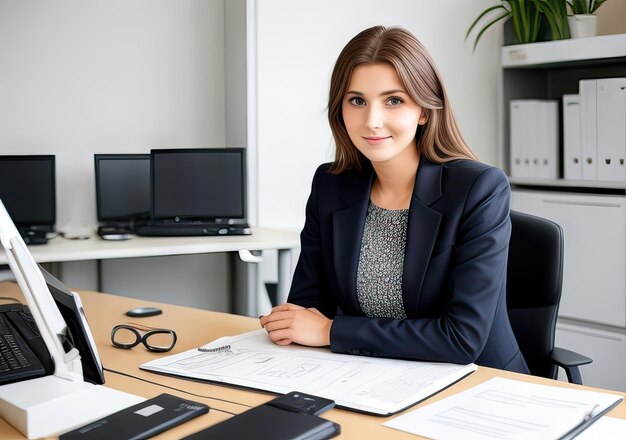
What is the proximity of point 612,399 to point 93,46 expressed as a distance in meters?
2.65

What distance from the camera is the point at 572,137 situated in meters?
3.51

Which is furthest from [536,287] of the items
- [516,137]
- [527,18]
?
[527,18]

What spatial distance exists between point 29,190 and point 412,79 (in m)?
1.87

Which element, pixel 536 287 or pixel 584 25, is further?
pixel 584 25

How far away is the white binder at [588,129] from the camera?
11.2 ft

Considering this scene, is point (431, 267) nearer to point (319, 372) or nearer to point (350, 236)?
point (350, 236)

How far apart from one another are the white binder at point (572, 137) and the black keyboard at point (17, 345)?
7.95 feet

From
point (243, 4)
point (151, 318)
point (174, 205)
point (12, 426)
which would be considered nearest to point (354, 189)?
point (151, 318)

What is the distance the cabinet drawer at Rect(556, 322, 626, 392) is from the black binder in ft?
8.03

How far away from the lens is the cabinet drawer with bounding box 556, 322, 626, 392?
3318 mm

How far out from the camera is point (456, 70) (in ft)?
12.9

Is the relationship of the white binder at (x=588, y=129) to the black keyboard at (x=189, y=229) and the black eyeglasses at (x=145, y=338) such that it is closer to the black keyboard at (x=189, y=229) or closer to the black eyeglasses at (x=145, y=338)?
the black keyboard at (x=189, y=229)

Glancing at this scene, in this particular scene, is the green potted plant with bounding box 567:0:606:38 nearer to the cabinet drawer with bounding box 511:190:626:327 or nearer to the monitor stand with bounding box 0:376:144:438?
the cabinet drawer with bounding box 511:190:626:327

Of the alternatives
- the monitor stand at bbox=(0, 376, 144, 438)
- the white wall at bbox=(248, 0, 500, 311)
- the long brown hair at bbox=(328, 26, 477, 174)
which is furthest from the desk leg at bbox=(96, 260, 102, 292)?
the monitor stand at bbox=(0, 376, 144, 438)
